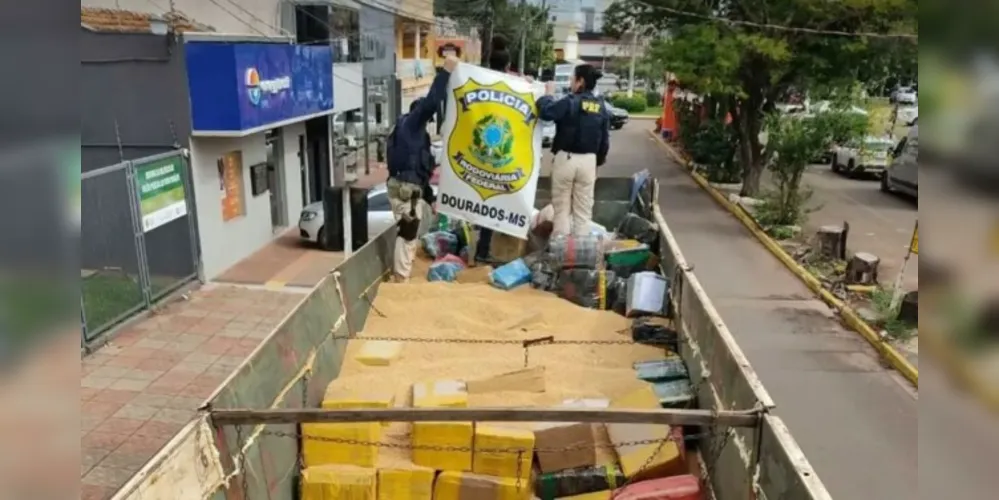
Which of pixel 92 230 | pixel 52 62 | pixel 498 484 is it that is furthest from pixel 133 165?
pixel 52 62

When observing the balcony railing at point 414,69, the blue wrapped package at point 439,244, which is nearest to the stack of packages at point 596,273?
the blue wrapped package at point 439,244

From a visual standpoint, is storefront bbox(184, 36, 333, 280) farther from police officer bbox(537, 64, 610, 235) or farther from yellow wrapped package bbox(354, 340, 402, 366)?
yellow wrapped package bbox(354, 340, 402, 366)

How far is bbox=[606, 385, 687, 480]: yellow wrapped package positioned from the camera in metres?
4.78

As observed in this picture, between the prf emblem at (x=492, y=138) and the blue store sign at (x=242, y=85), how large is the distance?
613cm

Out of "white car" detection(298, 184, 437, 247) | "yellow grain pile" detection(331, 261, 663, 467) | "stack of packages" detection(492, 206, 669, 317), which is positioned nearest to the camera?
"yellow grain pile" detection(331, 261, 663, 467)

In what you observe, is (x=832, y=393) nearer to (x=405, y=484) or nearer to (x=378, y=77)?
(x=405, y=484)

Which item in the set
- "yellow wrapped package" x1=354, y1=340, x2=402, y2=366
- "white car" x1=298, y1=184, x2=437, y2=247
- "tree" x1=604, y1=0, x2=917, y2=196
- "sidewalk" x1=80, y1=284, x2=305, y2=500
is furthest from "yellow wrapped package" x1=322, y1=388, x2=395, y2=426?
"tree" x1=604, y1=0, x2=917, y2=196

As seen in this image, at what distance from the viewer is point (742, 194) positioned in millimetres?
20328

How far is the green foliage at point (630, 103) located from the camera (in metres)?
54.8

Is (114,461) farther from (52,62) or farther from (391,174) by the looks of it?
(52,62)

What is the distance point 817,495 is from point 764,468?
633 mm

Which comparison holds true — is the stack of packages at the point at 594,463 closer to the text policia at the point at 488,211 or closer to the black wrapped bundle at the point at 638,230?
the text policia at the point at 488,211

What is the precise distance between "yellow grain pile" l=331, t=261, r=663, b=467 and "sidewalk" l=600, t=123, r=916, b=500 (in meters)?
2.12

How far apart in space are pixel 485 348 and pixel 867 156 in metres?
20.7
